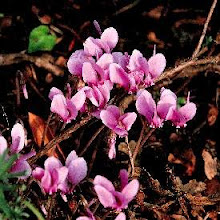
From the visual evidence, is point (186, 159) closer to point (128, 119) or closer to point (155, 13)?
point (128, 119)

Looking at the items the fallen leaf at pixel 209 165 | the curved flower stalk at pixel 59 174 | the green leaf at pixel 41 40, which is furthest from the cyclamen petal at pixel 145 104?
the green leaf at pixel 41 40

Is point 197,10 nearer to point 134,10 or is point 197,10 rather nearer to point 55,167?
point 134,10

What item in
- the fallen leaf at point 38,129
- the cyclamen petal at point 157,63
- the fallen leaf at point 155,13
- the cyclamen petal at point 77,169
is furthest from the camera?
the fallen leaf at point 155,13

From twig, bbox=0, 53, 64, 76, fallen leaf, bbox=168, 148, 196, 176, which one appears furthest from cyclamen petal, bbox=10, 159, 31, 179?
twig, bbox=0, 53, 64, 76

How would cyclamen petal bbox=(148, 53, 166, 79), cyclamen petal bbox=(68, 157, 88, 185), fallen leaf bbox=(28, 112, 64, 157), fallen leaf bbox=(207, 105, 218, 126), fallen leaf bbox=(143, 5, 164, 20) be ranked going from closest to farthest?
cyclamen petal bbox=(68, 157, 88, 185) → cyclamen petal bbox=(148, 53, 166, 79) → fallen leaf bbox=(28, 112, 64, 157) → fallen leaf bbox=(207, 105, 218, 126) → fallen leaf bbox=(143, 5, 164, 20)

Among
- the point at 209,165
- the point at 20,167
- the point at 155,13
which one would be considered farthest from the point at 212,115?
the point at 20,167

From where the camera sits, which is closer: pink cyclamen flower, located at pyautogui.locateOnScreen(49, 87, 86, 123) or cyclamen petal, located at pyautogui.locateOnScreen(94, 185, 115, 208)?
cyclamen petal, located at pyautogui.locateOnScreen(94, 185, 115, 208)

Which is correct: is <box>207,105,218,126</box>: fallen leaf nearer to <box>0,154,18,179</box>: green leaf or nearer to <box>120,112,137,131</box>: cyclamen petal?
<box>120,112,137,131</box>: cyclamen petal

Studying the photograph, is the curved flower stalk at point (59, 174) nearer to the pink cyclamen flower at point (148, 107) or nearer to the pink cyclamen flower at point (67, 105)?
the pink cyclamen flower at point (67, 105)
